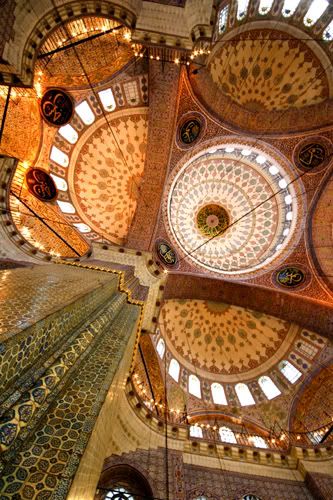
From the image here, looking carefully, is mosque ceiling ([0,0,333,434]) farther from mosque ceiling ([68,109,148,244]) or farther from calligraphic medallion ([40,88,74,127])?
calligraphic medallion ([40,88,74,127])

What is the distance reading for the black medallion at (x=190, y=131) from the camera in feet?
26.3

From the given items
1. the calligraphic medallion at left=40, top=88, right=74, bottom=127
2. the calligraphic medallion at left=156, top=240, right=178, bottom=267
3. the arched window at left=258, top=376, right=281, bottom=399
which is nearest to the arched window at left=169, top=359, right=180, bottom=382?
the arched window at left=258, top=376, right=281, bottom=399

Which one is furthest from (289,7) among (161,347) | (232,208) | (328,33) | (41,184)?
(161,347)

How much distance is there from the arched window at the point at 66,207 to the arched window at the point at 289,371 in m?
10.1

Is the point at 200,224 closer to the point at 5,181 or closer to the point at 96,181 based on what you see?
the point at 96,181

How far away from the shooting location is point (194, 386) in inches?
366

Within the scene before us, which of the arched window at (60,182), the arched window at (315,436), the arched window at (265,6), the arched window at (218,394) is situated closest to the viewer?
the arched window at (265,6)

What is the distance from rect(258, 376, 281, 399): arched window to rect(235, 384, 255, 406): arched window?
1.93 feet

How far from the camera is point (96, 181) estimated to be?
8.42 meters

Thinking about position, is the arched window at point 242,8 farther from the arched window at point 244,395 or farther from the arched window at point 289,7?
the arched window at point 244,395

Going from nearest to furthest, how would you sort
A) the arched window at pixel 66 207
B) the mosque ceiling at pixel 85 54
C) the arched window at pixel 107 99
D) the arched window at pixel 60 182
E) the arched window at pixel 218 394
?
the mosque ceiling at pixel 85 54
the arched window at pixel 107 99
the arched window at pixel 60 182
the arched window at pixel 66 207
the arched window at pixel 218 394

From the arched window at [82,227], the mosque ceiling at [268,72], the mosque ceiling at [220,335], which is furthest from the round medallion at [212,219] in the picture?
the arched window at [82,227]

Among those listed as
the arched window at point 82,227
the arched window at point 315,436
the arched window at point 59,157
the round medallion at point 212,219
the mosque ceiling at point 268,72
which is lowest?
the arched window at point 315,436

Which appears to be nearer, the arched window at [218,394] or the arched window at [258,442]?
the arched window at [258,442]
